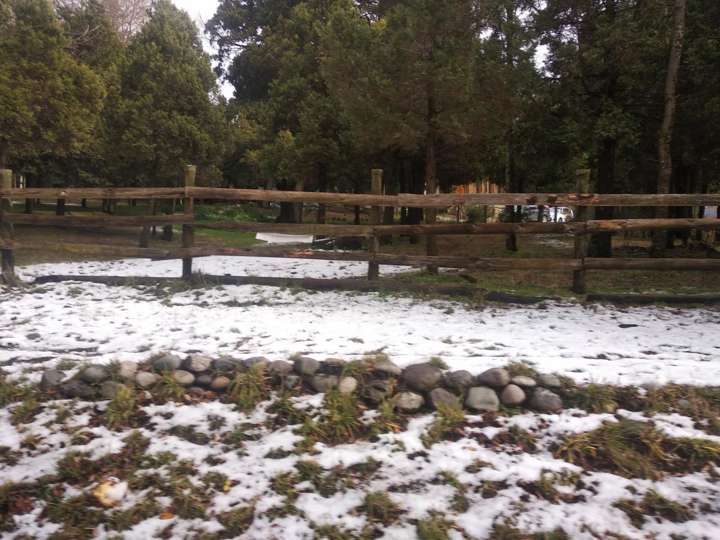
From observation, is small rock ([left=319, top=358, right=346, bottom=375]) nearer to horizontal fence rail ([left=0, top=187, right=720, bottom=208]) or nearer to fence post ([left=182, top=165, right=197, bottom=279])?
horizontal fence rail ([left=0, top=187, right=720, bottom=208])

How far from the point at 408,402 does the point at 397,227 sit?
4273mm

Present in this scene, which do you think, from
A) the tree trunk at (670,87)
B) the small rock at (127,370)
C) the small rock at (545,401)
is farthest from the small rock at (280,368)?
the tree trunk at (670,87)

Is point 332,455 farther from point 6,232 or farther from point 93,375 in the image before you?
point 6,232

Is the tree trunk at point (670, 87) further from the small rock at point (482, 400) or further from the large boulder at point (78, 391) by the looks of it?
the large boulder at point (78, 391)

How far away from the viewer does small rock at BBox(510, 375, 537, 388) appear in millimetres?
4219

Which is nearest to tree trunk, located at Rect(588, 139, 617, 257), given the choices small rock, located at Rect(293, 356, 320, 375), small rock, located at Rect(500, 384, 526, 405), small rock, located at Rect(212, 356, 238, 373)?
small rock, located at Rect(500, 384, 526, 405)

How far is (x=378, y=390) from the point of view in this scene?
4.27 meters

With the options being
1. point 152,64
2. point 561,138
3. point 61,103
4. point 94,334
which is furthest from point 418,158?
point 94,334

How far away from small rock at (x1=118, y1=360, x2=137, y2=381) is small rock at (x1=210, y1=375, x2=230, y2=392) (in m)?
0.66

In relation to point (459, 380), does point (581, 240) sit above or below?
above

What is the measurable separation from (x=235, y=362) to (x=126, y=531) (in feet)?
5.46

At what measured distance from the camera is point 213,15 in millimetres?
28656

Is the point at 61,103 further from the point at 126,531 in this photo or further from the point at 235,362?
the point at 126,531

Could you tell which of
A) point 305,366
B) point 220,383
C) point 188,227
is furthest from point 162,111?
point 305,366
